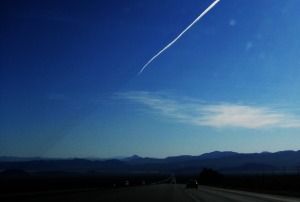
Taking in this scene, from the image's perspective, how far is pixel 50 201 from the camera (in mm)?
35500

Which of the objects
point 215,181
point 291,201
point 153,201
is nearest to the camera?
point 153,201

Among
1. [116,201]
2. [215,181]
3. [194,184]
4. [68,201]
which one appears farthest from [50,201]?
[215,181]

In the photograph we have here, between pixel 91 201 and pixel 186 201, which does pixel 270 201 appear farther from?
pixel 91 201

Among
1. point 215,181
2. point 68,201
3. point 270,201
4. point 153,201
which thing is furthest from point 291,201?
point 215,181

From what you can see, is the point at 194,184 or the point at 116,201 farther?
the point at 194,184

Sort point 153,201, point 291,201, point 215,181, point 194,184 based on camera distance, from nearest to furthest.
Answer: point 153,201 < point 291,201 < point 194,184 < point 215,181

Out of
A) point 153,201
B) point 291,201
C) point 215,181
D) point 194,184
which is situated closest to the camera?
point 153,201

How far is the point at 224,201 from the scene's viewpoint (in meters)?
36.6

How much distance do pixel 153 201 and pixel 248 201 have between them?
268 inches

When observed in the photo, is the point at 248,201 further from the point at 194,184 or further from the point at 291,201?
the point at 194,184

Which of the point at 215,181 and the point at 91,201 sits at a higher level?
the point at 215,181

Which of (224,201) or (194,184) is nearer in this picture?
(224,201)

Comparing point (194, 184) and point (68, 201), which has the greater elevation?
point (194, 184)

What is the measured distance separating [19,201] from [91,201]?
480 cm
